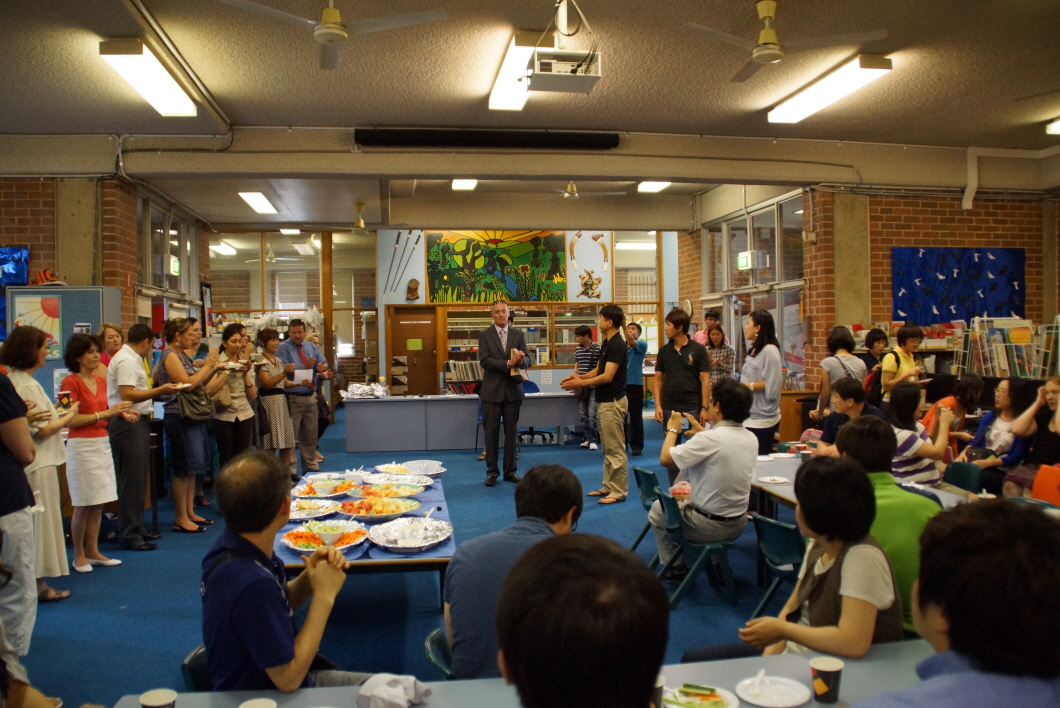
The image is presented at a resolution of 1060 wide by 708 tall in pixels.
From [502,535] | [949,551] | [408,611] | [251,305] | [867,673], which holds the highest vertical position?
[251,305]

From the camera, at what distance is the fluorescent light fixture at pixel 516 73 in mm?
4664

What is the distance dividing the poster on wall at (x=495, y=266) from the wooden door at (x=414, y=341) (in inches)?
16.0

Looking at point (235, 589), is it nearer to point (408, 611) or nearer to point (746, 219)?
point (408, 611)

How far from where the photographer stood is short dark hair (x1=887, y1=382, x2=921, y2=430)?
3.84 m

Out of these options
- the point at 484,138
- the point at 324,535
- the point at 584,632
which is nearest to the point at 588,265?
the point at 484,138

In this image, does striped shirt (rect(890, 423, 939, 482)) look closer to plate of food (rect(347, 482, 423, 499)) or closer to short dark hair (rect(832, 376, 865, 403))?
short dark hair (rect(832, 376, 865, 403))

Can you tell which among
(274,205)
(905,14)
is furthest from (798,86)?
(274,205)

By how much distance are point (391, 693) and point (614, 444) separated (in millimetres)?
4747

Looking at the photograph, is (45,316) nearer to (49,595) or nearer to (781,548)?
(49,595)

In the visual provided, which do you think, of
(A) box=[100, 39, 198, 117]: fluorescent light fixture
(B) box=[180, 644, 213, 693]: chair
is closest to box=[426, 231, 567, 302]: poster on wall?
(A) box=[100, 39, 198, 117]: fluorescent light fixture

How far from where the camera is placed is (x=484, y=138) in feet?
21.5

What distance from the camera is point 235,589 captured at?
5.47ft

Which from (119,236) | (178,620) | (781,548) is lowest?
(178,620)

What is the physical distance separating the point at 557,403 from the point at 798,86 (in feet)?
16.0
